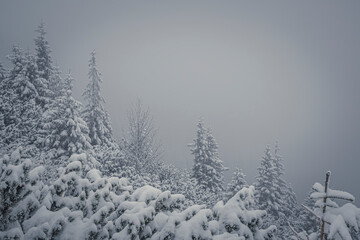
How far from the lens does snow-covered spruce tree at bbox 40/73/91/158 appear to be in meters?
15.3

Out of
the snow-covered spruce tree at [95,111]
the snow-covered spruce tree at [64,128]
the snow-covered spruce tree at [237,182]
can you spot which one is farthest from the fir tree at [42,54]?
the snow-covered spruce tree at [237,182]

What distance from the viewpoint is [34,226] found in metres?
2.91

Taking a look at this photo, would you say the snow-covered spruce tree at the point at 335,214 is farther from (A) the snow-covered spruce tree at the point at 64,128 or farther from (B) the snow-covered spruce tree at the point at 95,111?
(B) the snow-covered spruce tree at the point at 95,111

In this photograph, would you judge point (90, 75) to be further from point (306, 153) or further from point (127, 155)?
point (306, 153)

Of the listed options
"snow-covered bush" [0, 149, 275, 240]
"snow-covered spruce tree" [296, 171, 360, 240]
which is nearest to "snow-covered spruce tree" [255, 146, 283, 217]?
"snow-covered bush" [0, 149, 275, 240]

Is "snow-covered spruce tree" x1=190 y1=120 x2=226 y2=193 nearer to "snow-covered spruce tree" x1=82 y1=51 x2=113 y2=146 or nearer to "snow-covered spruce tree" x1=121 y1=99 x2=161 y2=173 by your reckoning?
"snow-covered spruce tree" x1=121 y1=99 x2=161 y2=173

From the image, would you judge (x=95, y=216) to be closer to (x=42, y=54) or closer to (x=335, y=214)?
(x=335, y=214)

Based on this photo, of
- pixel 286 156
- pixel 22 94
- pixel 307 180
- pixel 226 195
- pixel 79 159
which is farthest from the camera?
pixel 286 156

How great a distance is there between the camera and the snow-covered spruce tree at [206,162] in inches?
976

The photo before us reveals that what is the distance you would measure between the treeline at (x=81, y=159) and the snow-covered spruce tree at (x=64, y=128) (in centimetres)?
6

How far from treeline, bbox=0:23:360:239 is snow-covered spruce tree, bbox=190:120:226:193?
11cm

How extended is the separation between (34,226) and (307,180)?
486ft

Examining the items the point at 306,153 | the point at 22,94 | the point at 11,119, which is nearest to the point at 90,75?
the point at 22,94

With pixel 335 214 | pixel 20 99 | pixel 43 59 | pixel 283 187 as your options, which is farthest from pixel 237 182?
pixel 335 214
